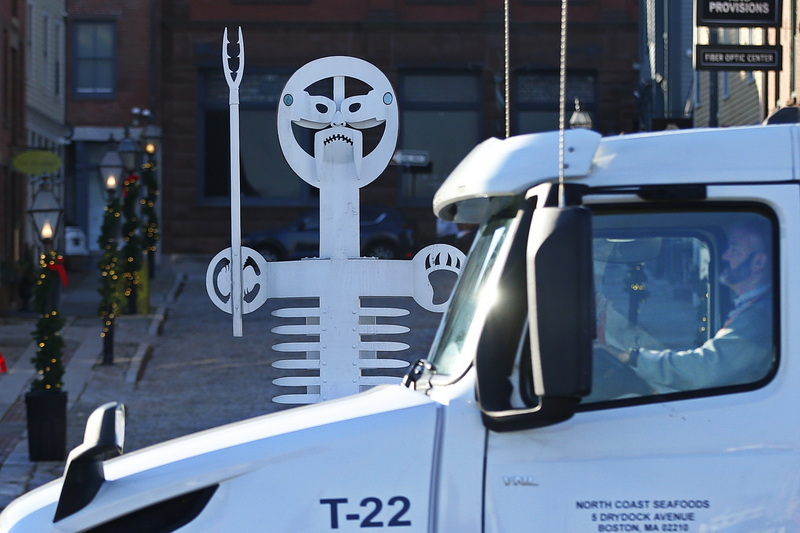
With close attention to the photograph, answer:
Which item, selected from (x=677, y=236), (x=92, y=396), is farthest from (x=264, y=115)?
(x=677, y=236)

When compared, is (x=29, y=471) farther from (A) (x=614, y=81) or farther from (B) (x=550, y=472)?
(A) (x=614, y=81)

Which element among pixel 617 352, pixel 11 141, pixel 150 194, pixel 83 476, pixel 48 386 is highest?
pixel 11 141

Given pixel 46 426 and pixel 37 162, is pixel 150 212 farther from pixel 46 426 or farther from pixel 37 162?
pixel 46 426

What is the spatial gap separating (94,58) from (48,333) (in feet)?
84.4

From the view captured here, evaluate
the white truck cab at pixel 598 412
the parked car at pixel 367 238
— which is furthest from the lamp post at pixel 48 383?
the parked car at pixel 367 238

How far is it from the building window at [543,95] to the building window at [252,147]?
6.09 metres

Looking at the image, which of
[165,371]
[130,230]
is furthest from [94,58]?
[165,371]

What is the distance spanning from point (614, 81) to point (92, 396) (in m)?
21.5

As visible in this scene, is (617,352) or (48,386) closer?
(617,352)

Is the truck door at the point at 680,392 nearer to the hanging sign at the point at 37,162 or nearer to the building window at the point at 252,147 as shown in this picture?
the hanging sign at the point at 37,162

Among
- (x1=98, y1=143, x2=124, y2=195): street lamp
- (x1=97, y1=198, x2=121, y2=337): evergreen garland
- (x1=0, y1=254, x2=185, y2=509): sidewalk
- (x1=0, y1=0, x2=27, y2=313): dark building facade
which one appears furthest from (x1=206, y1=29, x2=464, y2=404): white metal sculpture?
(x1=0, y1=0, x2=27, y2=313): dark building facade

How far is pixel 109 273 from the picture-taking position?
18344 millimetres

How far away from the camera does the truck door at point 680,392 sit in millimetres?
3004

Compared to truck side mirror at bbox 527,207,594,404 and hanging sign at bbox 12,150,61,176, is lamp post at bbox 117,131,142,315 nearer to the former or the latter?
hanging sign at bbox 12,150,61,176
